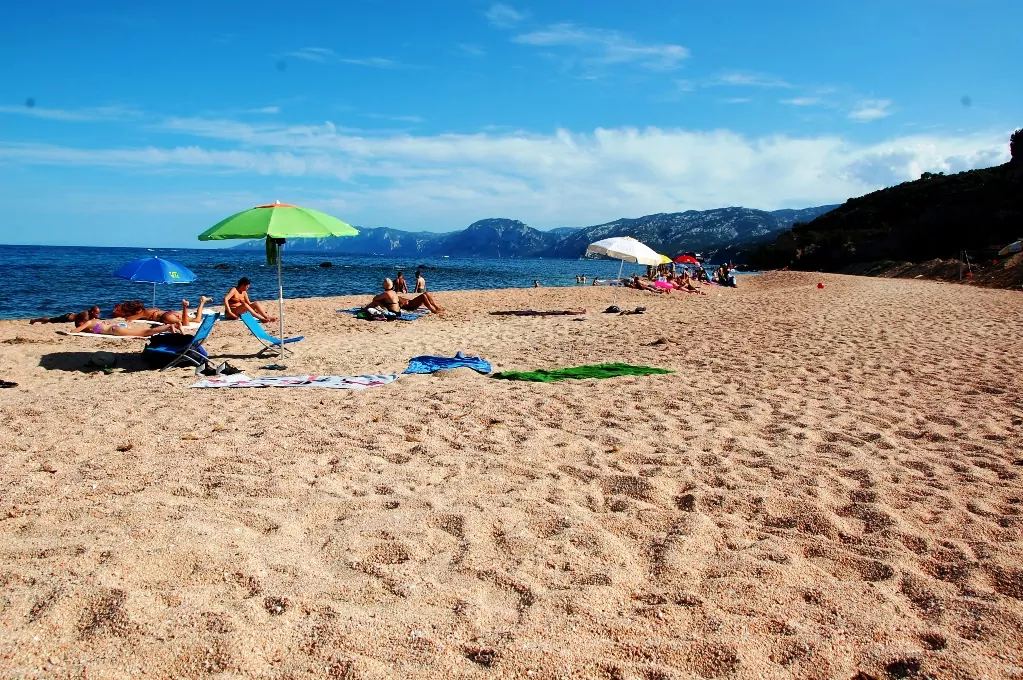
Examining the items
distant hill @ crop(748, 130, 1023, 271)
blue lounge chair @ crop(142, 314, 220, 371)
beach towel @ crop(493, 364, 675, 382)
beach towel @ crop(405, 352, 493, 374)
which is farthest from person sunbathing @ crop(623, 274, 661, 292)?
distant hill @ crop(748, 130, 1023, 271)

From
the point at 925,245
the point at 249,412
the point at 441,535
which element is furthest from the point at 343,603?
the point at 925,245

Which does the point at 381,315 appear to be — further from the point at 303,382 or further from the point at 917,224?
the point at 917,224

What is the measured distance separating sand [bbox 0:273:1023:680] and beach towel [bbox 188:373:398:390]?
0.33 m

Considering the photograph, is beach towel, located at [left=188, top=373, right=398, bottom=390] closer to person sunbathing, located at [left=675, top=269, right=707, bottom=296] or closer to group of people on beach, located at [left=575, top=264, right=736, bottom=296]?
group of people on beach, located at [left=575, top=264, right=736, bottom=296]

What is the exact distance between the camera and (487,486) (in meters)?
4.19

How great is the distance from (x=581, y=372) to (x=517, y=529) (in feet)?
14.9

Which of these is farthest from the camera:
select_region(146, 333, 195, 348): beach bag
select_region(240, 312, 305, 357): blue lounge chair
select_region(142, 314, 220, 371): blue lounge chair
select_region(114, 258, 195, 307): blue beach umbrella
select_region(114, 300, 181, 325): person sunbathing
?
select_region(114, 258, 195, 307): blue beach umbrella

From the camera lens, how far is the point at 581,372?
315 inches

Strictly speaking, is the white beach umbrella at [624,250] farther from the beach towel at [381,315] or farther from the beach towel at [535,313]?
the beach towel at [381,315]

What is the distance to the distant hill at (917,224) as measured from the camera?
45.6 m

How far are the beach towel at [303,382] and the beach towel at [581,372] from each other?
1412 millimetres

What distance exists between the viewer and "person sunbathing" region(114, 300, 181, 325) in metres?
11.5

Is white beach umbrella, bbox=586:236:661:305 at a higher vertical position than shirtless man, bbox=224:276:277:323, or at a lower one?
higher

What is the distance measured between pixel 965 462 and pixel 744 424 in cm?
158
